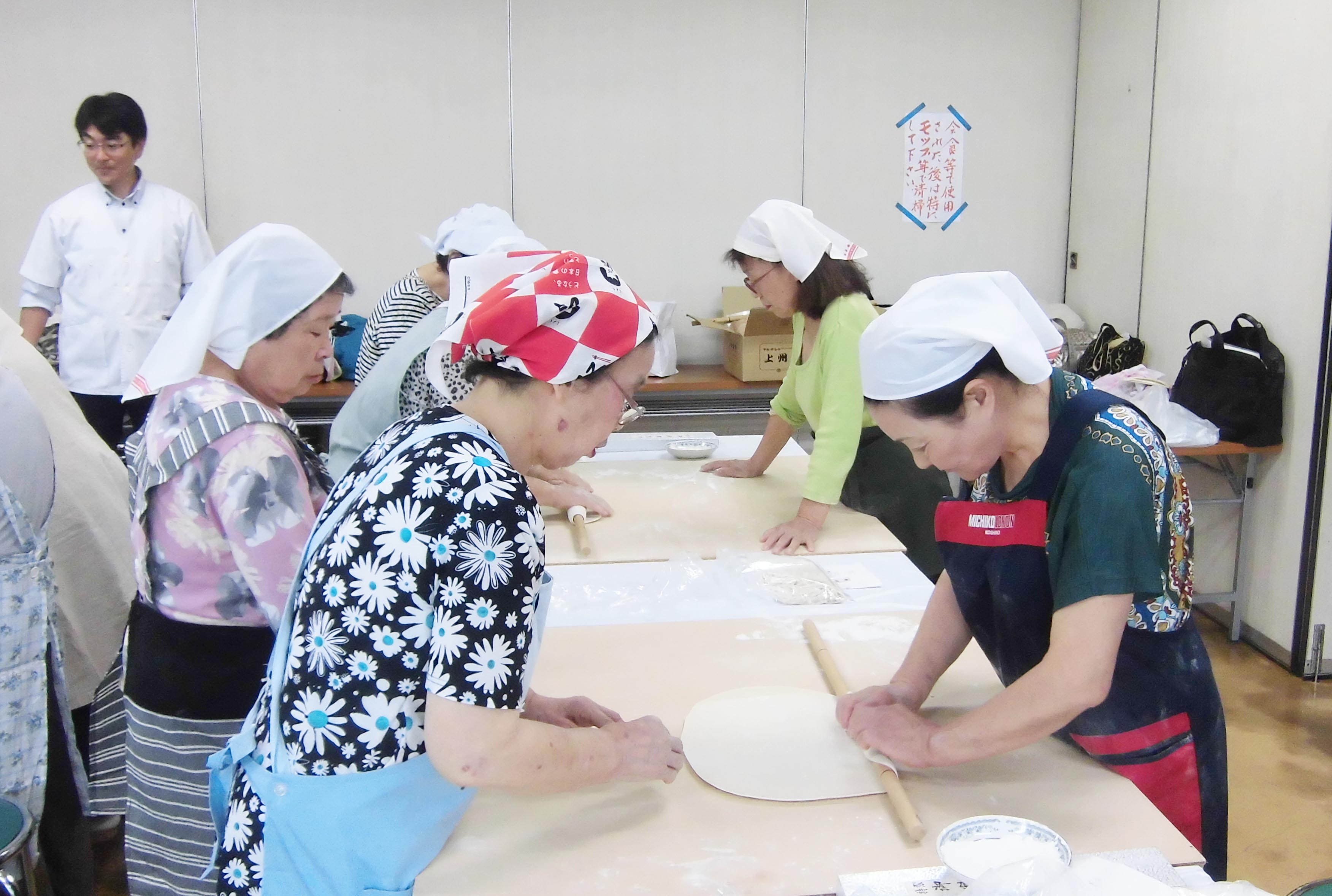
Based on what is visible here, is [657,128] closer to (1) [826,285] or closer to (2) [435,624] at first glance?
(1) [826,285]

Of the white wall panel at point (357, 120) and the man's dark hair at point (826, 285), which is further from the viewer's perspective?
the white wall panel at point (357, 120)

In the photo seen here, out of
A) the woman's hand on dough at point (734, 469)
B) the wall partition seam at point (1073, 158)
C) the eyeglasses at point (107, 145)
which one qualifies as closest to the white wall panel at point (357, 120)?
the eyeglasses at point (107, 145)

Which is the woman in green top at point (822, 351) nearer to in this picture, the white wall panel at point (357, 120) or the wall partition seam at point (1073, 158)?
the white wall panel at point (357, 120)

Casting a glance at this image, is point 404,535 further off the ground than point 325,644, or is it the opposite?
point 404,535

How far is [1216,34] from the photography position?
12.2 feet

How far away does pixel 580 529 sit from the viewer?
2.37m

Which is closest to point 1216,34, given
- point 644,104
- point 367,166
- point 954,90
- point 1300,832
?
point 954,90

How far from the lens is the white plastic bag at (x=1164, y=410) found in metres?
3.50

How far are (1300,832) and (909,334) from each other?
2.20m

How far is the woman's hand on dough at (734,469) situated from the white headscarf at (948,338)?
1677 millimetres

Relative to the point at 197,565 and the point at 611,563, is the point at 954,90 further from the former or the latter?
the point at 197,565

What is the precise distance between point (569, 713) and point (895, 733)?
440 mm

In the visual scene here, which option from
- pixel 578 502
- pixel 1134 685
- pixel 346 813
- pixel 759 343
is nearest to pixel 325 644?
pixel 346 813

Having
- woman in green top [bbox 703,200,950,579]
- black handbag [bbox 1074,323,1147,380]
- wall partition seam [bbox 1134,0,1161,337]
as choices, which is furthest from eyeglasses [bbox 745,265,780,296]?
wall partition seam [bbox 1134,0,1161,337]
